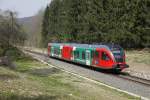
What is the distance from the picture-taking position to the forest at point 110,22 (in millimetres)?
52031

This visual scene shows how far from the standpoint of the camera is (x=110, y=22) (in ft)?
189

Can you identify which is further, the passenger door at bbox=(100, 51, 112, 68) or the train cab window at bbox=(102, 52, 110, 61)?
the train cab window at bbox=(102, 52, 110, 61)

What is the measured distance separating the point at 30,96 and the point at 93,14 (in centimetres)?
5384

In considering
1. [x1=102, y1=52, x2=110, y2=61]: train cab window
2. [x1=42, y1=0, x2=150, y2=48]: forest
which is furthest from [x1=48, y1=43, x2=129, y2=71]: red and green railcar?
[x1=42, y1=0, x2=150, y2=48]: forest

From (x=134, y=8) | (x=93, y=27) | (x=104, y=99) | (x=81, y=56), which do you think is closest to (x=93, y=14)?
(x=93, y=27)

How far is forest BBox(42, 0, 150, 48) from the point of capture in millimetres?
52031

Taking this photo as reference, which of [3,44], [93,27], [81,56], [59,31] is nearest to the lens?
[81,56]

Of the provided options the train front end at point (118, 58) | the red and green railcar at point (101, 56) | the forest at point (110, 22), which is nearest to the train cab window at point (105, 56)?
the red and green railcar at point (101, 56)

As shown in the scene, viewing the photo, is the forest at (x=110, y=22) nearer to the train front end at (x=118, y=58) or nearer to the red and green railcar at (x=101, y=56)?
the red and green railcar at (x=101, y=56)

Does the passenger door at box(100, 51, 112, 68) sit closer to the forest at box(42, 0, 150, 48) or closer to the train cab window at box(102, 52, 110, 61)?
the train cab window at box(102, 52, 110, 61)

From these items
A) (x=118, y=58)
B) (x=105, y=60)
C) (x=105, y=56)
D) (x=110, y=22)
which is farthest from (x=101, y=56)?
(x=110, y=22)

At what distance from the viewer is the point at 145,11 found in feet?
170

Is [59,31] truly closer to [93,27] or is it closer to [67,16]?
[67,16]

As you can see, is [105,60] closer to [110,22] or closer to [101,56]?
[101,56]
